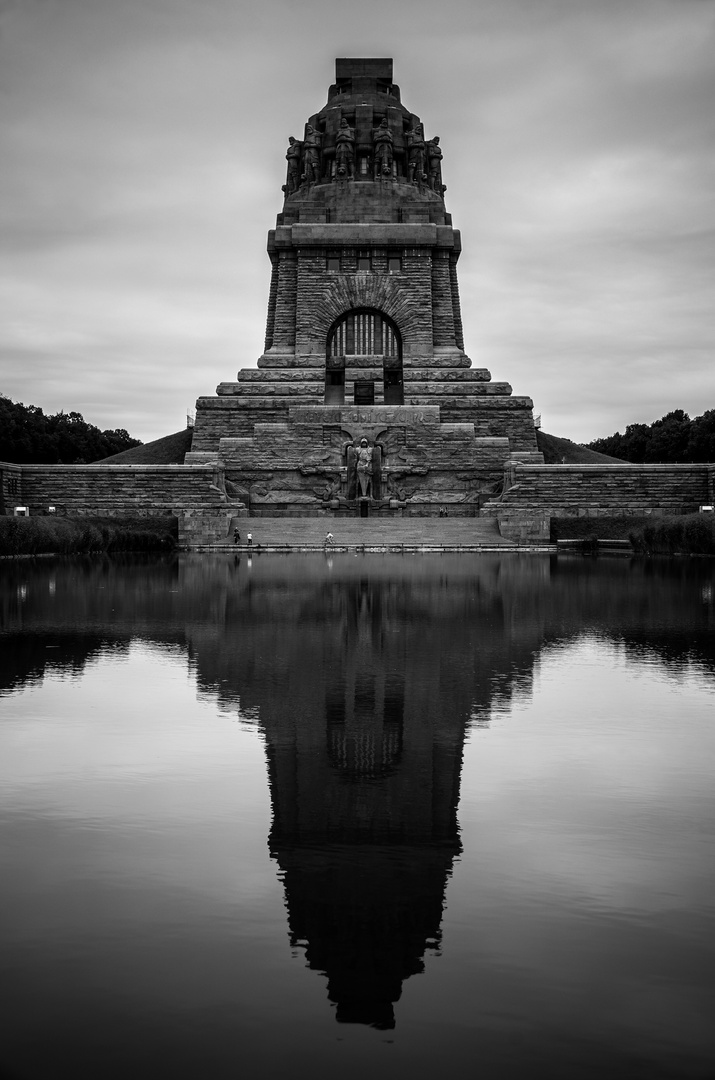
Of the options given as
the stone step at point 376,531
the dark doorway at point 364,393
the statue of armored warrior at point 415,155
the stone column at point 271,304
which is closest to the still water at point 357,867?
the stone step at point 376,531

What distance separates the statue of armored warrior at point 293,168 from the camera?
185ft

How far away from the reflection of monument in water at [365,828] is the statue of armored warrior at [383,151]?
50029 mm

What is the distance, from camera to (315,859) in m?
4.50

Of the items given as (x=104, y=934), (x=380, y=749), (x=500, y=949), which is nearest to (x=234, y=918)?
(x=104, y=934)

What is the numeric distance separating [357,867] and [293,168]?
56713mm

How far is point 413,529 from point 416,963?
34235 mm

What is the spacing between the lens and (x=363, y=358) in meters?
52.5

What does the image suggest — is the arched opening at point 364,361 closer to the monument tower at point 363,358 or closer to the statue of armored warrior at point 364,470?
the monument tower at point 363,358

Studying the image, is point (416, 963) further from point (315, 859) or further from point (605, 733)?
point (605, 733)

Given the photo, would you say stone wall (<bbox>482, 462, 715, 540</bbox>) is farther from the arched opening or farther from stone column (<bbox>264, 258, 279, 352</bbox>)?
stone column (<bbox>264, 258, 279, 352</bbox>)

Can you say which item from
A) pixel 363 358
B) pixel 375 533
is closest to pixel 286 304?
pixel 363 358

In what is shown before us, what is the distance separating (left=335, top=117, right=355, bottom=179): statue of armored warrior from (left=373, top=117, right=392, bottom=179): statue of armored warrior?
4.32 feet

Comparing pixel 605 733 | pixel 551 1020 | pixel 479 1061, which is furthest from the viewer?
pixel 605 733

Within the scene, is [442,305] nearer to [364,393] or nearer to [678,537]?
[364,393]
